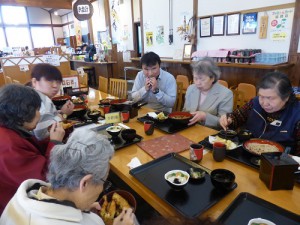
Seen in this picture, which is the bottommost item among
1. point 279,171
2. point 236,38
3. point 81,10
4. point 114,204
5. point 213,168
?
point 114,204

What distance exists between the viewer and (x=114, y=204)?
1171 mm

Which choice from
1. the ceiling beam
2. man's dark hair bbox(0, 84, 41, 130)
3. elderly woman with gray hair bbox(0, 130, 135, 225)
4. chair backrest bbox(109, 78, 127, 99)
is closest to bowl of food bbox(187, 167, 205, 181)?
elderly woman with gray hair bbox(0, 130, 135, 225)

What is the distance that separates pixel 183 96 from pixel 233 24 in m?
1.66

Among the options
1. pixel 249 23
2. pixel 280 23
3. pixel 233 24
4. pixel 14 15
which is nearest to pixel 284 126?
pixel 280 23

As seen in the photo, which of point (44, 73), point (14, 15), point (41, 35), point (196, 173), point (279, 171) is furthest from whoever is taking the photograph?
point (41, 35)

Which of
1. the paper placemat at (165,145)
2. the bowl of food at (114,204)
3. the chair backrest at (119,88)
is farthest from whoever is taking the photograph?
the chair backrest at (119,88)

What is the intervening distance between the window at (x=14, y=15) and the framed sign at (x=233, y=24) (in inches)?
497

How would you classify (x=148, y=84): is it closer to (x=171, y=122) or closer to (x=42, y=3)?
(x=171, y=122)

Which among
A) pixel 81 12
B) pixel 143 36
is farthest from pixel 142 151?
pixel 143 36

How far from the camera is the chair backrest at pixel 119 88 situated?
3.38m

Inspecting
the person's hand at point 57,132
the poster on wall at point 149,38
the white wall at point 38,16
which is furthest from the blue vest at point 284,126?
the white wall at point 38,16

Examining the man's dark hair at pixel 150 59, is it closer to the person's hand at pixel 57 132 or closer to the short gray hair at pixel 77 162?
the person's hand at pixel 57 132

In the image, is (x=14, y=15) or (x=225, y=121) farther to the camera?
(x=14, y=15)

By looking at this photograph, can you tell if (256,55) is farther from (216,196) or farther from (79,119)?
(216,196)
